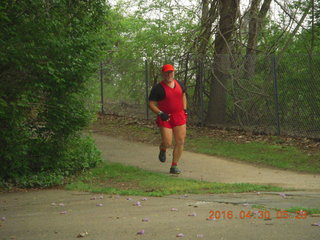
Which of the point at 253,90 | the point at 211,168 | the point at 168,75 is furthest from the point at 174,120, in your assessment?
the point at 253,90

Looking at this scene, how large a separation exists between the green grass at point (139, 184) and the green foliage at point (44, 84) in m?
0.50

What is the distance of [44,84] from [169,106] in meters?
2.32

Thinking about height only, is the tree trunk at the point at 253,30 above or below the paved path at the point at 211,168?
above

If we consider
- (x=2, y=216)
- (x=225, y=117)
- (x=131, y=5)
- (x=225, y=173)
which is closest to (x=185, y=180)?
(x=225, y=173)

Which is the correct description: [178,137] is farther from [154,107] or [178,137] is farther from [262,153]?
Result: [262,153]

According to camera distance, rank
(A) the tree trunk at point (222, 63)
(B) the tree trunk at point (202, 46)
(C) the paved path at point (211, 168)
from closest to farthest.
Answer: (C) the paved path at point (211, 168)
(A) the tree trunk at point (222, 63)
(B) the tree trunk at point (202, 46)

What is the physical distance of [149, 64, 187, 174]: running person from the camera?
10.1m

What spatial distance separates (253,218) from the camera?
→ 5883 mm

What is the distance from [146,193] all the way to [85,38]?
2912 mm

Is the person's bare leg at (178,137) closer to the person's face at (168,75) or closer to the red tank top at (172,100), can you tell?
the red tank top at (172,100)

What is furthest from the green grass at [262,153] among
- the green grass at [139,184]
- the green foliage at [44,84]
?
the green foliage at [44,84]

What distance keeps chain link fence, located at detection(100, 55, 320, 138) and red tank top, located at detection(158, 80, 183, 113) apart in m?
5.11

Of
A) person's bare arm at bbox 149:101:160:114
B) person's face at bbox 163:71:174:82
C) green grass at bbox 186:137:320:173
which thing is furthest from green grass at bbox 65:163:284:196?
green grass at bbox 186:137:320:173

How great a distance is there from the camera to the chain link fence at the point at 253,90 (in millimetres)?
14305
